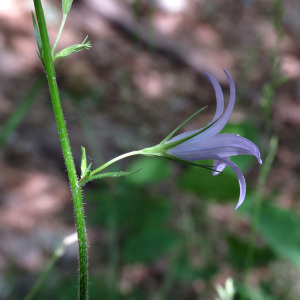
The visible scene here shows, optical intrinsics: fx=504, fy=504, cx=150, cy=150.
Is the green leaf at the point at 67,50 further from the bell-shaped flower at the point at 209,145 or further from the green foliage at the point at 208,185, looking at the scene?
the green foliage at the point at 208,185

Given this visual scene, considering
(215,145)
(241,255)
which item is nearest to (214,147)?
(215,145)

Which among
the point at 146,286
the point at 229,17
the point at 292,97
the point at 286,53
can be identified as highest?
the point at 229,17

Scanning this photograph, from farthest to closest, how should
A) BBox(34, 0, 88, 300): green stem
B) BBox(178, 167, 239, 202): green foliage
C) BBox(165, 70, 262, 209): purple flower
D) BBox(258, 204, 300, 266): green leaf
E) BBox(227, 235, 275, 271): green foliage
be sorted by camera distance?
BBox(227, 235, 275, 271): green foliage
BBox(178, 167, 239, 202): green foliage
BBox(258, 204, 300, 266): green leaf
BBox(165, 70, 262, 209): purple flower
BBox(34, 0, 88, 300): green stem

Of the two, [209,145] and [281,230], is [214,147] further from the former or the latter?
[281,230]

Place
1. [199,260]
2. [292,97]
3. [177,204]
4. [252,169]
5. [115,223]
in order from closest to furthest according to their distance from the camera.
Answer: [115,223] < [199,260] < [177,204] < [252,169] < [292,97]

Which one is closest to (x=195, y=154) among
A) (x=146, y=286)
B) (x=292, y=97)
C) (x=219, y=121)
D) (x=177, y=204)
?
(x=219, y=121)

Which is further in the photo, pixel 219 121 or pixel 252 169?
pixel 252 169

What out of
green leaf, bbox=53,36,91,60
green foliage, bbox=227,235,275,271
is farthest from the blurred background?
green leaf, bbox=53,36,91,60

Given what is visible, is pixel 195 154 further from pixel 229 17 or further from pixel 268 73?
pixel 229 17

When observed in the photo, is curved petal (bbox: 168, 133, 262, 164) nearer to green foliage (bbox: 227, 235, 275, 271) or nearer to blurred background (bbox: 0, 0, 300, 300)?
blurred background (bbox: 0, 0, 300, 300)
